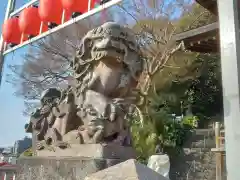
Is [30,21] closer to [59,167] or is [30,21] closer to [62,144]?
[62,144]

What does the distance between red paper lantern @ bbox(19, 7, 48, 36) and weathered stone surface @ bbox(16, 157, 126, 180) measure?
406 centimetres

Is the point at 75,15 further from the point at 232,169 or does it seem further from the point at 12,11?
the point at 232,169

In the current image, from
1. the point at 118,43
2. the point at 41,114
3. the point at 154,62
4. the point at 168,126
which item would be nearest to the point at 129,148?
the point at 118,43

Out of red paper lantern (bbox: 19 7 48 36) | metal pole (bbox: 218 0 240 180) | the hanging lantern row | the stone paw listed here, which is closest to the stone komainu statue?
the stone paw

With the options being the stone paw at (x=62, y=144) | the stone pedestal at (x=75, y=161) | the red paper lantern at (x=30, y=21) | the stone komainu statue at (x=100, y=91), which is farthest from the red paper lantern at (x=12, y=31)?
the stone paw at (x=62, y=144)

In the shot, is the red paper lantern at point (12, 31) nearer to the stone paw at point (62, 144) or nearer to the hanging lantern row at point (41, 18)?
the hanging lantern row at point (41, 18)

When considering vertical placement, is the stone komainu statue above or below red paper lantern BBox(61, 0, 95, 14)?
below

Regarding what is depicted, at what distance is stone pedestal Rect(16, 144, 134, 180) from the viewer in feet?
8.72

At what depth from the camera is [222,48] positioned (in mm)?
2084

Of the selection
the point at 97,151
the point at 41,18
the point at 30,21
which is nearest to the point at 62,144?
the point at 97,151

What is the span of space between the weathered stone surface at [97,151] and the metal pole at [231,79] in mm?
1102

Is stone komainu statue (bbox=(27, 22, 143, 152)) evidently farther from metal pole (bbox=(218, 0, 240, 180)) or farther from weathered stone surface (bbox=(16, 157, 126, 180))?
metal pole (bbox=(218, 0, 240, 180))

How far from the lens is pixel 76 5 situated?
5.80 meters

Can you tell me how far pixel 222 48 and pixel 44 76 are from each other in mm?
12234
